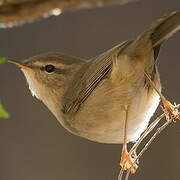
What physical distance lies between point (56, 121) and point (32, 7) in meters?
3.24

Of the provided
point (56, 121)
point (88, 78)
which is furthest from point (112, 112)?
point (56, 121)

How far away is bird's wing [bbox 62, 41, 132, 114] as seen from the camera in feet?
11.3

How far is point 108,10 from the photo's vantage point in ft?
22.2

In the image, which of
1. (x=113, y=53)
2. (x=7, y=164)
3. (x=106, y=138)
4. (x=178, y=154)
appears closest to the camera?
(x=113, y=53)

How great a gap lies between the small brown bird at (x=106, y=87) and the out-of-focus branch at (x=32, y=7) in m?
0.44

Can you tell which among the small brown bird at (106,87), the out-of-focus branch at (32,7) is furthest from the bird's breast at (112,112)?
the out-of-focus branch at (32,7)

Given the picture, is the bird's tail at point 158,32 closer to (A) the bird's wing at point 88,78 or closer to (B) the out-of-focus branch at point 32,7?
(A) the bird's wing at point 88,78

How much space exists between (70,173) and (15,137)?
0.93 meters

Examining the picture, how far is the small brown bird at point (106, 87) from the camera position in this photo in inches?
134

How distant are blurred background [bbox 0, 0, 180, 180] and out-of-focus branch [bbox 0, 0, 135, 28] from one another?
274cm

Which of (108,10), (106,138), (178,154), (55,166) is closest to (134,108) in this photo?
(106,138)

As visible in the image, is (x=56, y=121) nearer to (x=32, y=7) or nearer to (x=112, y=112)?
(x=112, y=112)

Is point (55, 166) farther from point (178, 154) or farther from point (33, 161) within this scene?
point (178, 154)

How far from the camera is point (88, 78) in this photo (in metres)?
3.68
